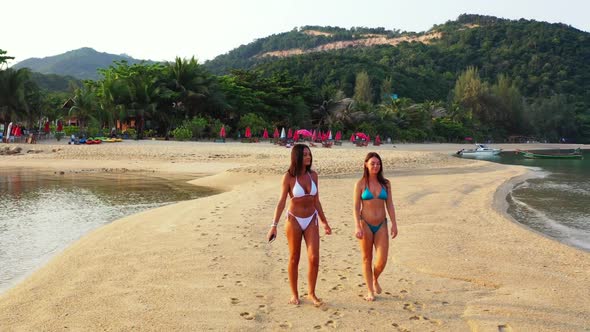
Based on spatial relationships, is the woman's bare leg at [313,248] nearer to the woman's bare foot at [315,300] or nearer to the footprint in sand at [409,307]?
the woman's bare foot at [315,300]

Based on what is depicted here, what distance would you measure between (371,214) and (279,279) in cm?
159

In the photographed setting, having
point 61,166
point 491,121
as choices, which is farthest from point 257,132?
point 491,121

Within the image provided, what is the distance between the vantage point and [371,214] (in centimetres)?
533

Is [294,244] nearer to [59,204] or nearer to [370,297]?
[370,297]

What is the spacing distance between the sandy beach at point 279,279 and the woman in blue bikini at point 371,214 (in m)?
0.40

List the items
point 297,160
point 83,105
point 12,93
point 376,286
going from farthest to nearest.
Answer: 1. point 83,105
2. point 12,93
3. point 376,286
4. point 297,160

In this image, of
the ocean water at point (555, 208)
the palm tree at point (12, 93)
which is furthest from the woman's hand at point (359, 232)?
the palm tree at point (12, 93)

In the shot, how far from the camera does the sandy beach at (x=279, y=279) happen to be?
477 cm

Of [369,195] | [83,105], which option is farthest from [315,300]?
[83,105]

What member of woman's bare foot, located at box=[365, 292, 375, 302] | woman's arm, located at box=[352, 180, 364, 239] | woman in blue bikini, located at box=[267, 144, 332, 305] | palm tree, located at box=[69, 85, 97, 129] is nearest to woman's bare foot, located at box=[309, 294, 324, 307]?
woman in blue bikini, located at box=[267, 144, 332, 305]

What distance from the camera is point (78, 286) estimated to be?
5.88 m

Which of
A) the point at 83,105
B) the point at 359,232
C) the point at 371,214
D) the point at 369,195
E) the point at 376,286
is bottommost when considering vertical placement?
the point at 376,286

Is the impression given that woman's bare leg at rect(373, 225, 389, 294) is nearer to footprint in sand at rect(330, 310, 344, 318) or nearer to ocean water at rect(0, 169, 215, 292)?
footprint in sand at rect(330, 310, 344, 318)

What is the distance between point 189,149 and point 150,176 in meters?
11.1
